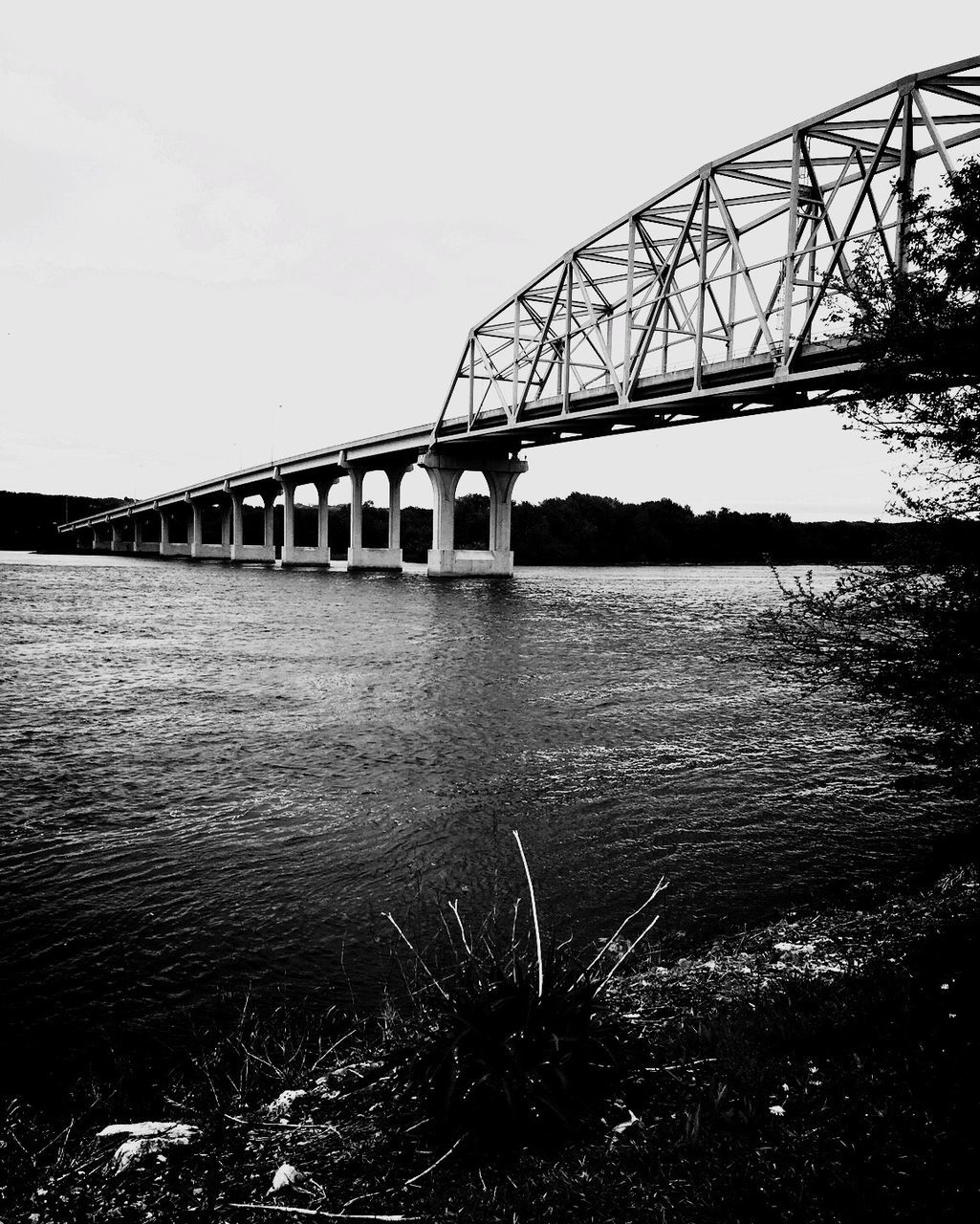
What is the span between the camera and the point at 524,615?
144ft

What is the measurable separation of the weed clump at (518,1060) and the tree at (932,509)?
4.23 meters

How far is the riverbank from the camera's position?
3205mm

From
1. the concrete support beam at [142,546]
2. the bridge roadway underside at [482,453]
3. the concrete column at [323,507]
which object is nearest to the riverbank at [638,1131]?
the bridge roadway underside at [482,453]

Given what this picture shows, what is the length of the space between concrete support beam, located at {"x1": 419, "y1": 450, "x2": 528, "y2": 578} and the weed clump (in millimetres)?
81933

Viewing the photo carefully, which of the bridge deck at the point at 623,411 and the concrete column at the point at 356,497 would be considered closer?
the bridge deck at the point at 623,411

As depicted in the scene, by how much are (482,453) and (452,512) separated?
6.78 m

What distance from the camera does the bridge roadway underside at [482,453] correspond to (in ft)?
157

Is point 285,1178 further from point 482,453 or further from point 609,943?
point 482,453

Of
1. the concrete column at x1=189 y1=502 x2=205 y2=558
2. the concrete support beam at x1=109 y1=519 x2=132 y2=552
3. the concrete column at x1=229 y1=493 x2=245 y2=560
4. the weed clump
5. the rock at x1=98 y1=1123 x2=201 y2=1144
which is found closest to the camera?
the weed clump

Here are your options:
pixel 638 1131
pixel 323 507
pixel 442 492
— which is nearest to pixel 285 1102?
pixel 638 1131

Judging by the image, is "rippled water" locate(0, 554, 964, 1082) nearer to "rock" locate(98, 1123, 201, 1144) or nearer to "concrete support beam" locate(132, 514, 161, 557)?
"rock" locate(98, 1123, 201, 1144)

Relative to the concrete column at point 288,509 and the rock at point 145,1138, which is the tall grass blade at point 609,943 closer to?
the rock at point 145,1138

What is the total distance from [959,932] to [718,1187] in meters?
3.30

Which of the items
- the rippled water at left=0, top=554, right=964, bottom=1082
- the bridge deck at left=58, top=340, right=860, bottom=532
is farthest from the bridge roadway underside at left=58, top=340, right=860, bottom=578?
the rippled water at left=0, top=554, right=964, bottom=1082
